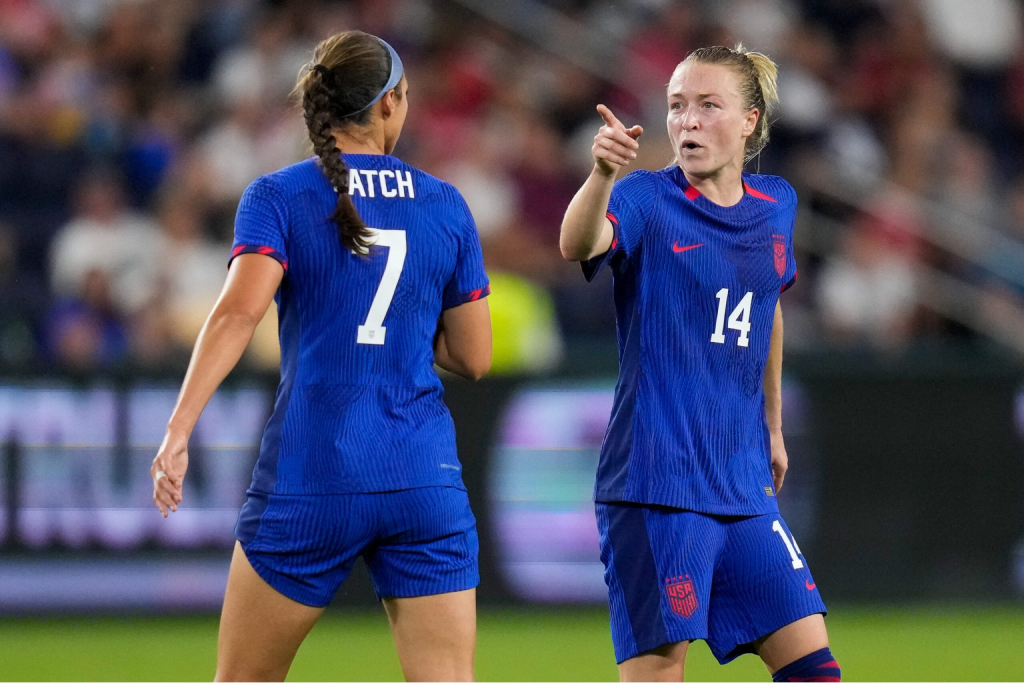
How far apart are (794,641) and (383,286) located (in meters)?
1.49

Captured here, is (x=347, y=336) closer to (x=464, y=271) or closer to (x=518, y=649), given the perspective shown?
(x=464, y=271)

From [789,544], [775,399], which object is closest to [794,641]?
[789,544]

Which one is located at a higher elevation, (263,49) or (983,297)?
(263,49)

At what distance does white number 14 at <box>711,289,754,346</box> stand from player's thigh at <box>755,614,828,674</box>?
786mm

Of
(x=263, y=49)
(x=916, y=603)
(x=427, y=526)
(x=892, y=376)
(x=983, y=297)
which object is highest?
(x=263, y=49)

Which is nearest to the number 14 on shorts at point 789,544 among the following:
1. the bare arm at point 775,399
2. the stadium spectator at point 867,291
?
the bare arm at point 775,399

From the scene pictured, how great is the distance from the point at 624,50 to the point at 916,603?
5320 mm

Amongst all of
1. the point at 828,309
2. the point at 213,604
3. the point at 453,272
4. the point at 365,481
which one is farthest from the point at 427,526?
the point at 828,309

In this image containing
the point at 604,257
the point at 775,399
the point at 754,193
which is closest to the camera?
the point at 604,257

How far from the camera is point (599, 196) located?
139 inches

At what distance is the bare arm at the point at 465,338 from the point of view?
369 centimetres

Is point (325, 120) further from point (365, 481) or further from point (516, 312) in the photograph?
point (516, 312)

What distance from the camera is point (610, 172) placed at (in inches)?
137

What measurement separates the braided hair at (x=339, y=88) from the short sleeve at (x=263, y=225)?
0.49 feet
